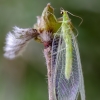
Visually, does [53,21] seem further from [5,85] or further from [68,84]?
[5,85]

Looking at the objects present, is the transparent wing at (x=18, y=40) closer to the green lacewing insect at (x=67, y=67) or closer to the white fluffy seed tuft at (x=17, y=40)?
the white fluffy seed tuft at (x=17, y=40)

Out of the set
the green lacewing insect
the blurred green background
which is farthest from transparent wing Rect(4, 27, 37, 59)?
the blurred green background

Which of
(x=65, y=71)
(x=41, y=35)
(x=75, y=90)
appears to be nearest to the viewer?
(x=41, y=35)

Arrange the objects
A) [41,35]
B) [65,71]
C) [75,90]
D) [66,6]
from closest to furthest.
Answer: [41,35]
[75,90]
[65,71]
[66,6]

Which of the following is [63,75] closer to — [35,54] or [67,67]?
[67,67]

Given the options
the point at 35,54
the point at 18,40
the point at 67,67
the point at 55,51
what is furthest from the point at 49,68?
the point at 35,54

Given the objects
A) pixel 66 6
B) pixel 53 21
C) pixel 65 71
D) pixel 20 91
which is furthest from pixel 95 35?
pixel 53 21

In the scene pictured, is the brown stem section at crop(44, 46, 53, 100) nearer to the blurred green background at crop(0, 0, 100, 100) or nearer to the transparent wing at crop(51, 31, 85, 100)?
the transparent wing at crop(51, 31, 85, 100)
